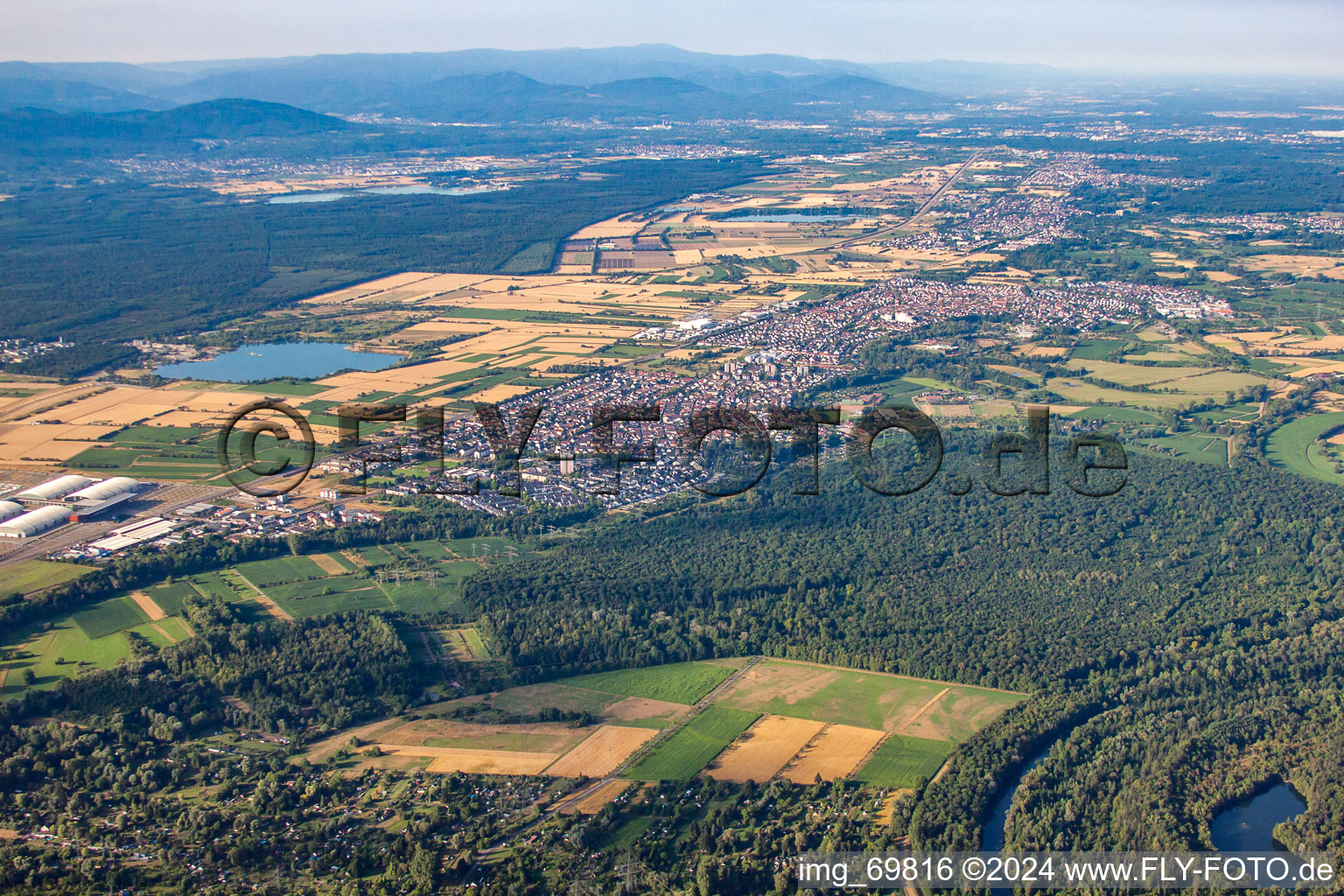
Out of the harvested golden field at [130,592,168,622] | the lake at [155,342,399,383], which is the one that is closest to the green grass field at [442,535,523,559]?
the harvested golden field at [130,592,168,622]

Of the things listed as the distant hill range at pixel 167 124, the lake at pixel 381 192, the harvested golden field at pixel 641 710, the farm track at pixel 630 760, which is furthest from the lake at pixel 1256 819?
the distant hill range at pixel 167 124

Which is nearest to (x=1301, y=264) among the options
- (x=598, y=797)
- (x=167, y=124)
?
(x=598, y=797)

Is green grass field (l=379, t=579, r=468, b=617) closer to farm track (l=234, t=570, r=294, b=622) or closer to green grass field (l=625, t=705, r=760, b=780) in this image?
farm track (l=234, t=570, r=294, b=622)

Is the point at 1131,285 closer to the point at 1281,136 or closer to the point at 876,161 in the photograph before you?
the point at 876,161

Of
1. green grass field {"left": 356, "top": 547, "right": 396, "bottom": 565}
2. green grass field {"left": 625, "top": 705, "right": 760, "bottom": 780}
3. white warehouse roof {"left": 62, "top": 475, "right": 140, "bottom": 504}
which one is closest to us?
green grass field {"left": 625, "top": 705, "right": 760, "bottom": 780}

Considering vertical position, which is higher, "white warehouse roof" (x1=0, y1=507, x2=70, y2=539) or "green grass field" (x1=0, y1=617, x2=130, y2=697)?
"white warehouse roof" (x1=0, y1=507, x2=70, y2=539)

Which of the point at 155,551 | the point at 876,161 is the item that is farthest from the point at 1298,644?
the point at 876,161
